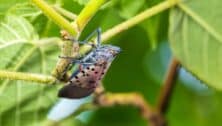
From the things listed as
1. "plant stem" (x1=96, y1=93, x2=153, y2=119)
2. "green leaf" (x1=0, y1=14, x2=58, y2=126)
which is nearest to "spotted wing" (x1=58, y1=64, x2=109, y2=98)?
"green leaf" (x1=0, y1=14, x2=58, y2=126)

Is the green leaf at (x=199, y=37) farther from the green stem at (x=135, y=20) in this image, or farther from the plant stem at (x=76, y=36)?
the plant stem at (x=76, y=36)

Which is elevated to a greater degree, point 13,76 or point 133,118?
point 13,76

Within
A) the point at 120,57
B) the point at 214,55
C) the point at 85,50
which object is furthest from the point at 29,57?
the point at 120,57

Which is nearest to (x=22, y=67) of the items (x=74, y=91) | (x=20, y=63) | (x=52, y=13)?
(x=20, y=63)

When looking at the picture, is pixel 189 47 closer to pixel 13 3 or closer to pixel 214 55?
pixel 214 55

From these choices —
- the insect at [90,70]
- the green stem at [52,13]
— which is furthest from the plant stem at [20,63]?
the green stem at [52,13]
